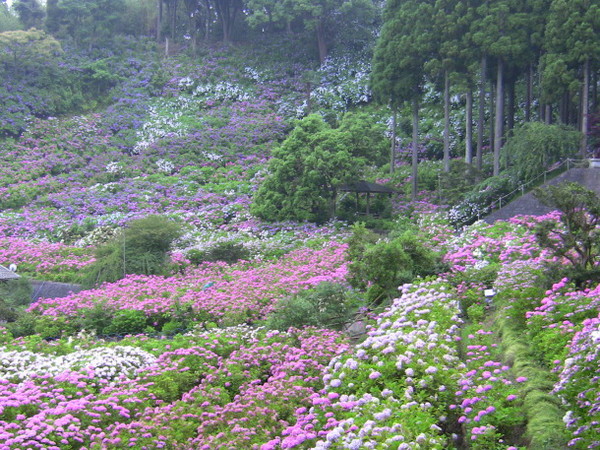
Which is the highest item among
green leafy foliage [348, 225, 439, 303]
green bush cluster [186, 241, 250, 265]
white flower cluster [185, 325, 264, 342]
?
green leafy foliage [348, 225, 439, 303]

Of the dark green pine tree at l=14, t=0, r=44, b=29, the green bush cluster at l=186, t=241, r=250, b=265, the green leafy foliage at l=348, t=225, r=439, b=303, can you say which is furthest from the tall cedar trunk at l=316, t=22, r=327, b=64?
the green leafy foliage at l=348, t=225, r=439, b=303

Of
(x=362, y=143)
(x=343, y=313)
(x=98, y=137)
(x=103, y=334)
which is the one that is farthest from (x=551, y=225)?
(x=98, y=137)

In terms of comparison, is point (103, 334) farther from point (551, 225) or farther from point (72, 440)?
point (551, 225)

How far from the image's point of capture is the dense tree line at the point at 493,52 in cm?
2253

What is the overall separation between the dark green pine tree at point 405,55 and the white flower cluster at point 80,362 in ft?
54.0

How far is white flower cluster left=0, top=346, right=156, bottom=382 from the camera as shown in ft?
34.0

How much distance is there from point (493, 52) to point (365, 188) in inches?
256

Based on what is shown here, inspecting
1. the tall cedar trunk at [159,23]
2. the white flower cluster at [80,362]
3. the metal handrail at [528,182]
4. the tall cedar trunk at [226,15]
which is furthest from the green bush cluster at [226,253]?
the tall cedar trunk at [159,23]

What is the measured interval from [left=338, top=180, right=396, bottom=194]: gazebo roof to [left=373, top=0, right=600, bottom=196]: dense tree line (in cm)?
265

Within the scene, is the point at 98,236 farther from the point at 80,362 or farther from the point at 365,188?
the point at 80,362

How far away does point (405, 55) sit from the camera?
26281mm

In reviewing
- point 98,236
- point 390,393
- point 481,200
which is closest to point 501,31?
point 481,200

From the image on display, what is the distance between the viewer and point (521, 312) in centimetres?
976

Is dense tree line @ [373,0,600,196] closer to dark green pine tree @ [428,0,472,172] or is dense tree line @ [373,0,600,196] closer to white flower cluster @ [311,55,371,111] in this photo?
dark green pine tree @ [428,0,472,172]
